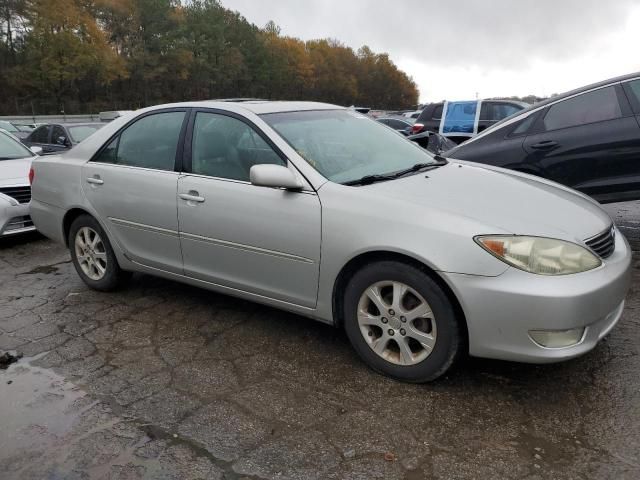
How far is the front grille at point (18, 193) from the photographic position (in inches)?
254

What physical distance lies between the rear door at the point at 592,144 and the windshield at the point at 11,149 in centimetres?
645

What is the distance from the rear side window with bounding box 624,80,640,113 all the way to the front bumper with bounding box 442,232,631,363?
296cm

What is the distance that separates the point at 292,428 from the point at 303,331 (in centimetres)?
115

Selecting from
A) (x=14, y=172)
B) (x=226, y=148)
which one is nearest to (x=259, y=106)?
(x=226, y=148)

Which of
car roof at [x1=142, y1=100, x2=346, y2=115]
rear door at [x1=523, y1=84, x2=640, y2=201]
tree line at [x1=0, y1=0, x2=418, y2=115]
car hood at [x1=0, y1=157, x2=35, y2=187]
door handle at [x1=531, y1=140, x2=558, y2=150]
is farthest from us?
tree line at [x1=0, y1=0, x2=418, y2=115]

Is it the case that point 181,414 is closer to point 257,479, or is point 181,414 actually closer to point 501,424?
point 257,479

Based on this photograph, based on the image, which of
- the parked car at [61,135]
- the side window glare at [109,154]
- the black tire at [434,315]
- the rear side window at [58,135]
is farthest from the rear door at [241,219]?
the rear side window at [58,135]

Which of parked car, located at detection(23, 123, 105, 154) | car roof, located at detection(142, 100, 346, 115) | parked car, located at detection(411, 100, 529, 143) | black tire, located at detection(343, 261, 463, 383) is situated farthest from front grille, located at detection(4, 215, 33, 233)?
parked car, located at detection(411, 100, 529, 143)

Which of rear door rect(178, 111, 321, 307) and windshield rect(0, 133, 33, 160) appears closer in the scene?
rear door rect(178, 111, 321, 307)

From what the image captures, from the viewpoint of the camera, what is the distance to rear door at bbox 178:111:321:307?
3.21m

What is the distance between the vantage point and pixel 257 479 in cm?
232

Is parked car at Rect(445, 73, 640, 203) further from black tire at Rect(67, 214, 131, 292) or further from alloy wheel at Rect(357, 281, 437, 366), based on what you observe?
black tire at Rect(67, 214, 131, 292)

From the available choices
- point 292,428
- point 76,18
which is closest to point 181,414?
point 292,428

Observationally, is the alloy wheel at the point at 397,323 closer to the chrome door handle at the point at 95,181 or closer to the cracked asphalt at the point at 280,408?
the cracked asphalt at the point at 280,408
